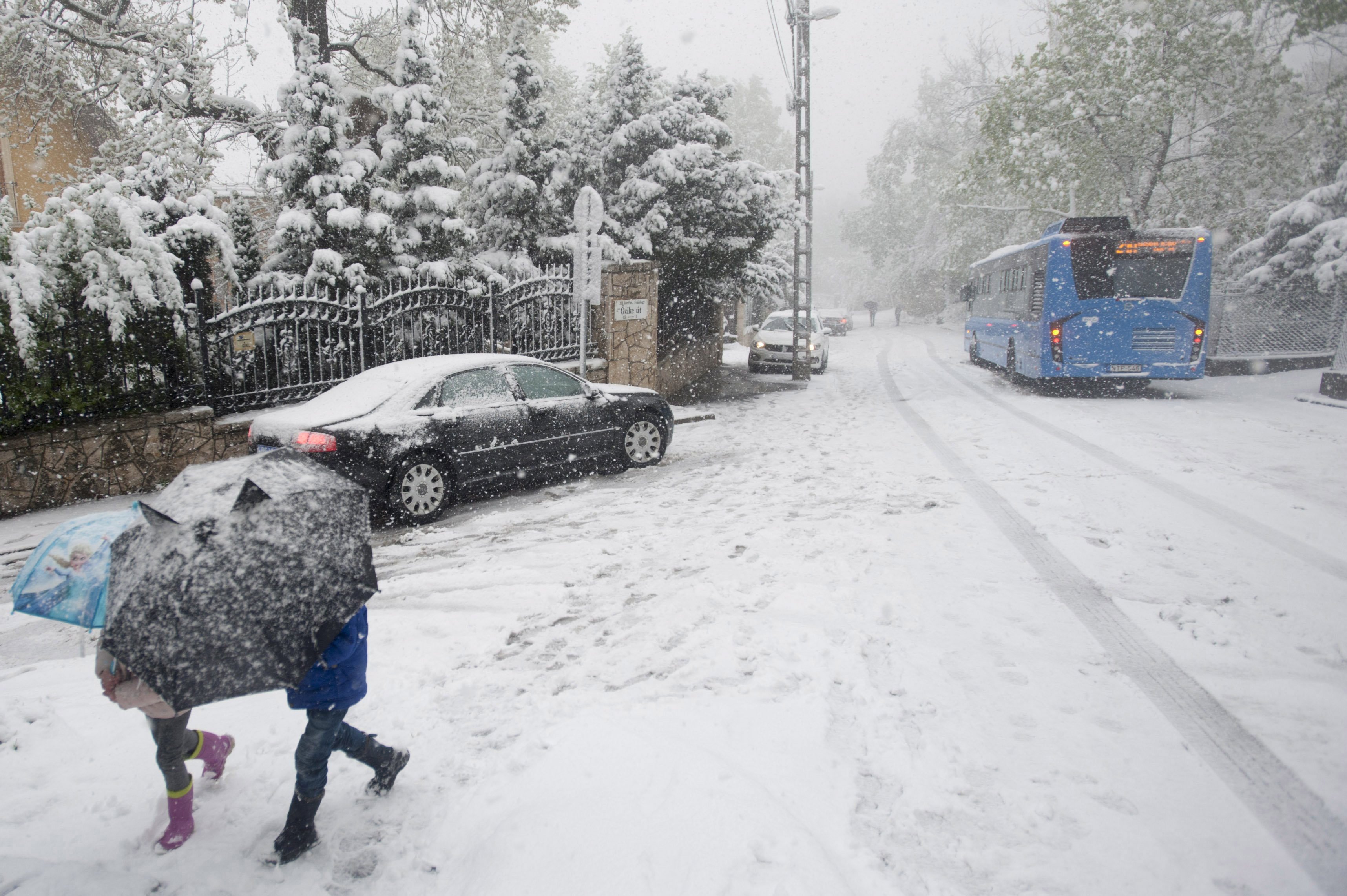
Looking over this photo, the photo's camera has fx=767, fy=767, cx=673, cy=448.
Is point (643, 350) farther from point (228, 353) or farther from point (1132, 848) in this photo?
point (1132, 848)

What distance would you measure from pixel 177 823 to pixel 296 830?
0.46 metres

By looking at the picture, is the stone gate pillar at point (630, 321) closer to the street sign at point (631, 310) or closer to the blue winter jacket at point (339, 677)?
the street sign at point (631, 310)

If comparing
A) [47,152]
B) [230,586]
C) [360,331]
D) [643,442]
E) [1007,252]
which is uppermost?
[47,152]

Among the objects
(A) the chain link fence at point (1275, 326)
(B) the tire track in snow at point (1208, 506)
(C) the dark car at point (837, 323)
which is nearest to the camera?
(B) the tire track in snow at point (1208, 506)

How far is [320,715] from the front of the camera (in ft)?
8.67

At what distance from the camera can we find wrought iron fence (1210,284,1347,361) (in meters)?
19.2

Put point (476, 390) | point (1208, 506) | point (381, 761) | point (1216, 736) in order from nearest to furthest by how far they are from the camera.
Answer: point (381, 761), point (1216, 736), point (1208, 506), point (476, 390)

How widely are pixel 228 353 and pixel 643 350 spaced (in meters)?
6.89

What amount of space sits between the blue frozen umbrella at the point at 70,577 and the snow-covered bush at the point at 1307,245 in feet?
72.1

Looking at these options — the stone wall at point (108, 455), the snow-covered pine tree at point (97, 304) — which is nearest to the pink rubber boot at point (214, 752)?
the stone wall at point (108, 455)

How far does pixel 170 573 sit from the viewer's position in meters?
2.18

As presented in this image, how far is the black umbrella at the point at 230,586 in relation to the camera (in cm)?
216

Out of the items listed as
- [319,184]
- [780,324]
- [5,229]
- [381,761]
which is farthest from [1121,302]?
[5,229]

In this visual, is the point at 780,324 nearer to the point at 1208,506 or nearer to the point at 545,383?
the point at 545,383
